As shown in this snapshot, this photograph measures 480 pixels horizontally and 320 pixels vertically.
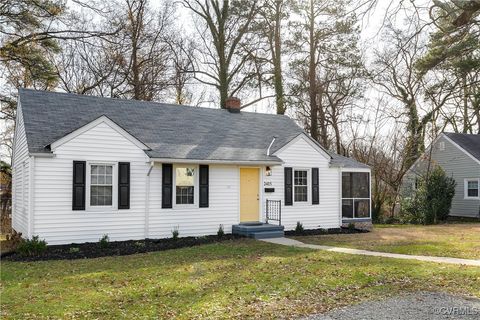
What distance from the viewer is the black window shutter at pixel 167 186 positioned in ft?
46.9

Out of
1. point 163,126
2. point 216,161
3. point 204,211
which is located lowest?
point 204,211

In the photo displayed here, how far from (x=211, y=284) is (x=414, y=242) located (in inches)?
330

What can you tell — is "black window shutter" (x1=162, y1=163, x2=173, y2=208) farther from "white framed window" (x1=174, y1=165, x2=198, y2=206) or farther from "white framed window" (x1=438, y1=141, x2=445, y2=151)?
"white framed window" (x1=438, y1=141, x2=445, y2=151)

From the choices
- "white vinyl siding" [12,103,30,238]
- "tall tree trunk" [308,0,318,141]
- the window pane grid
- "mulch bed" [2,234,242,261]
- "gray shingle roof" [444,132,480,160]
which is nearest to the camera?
"mulch bed" [2,234,242,261]

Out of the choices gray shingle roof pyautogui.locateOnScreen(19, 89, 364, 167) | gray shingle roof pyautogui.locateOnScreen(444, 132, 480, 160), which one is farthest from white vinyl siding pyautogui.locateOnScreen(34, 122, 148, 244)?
gray shingle roof pyautogui.locateOnScreen(444, 132, 480, 160)

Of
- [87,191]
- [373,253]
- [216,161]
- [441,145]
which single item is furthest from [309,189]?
[441,145]

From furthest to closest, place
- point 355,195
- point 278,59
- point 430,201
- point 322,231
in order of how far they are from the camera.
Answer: point 278,59
point 430,201
point 355,195
point 322,231

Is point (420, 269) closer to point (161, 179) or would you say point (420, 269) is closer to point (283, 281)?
point (283, 281)

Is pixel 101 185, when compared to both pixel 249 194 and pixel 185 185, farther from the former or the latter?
pixel 249 194

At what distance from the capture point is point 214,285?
25.7 feet

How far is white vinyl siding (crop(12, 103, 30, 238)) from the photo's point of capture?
13211mm

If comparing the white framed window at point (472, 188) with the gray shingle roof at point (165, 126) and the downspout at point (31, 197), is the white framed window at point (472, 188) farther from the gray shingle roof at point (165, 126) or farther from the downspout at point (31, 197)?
the downspout at point (31, 197)

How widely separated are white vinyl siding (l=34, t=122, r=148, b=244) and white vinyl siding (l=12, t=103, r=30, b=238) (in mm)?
779

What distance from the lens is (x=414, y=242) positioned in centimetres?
1368
